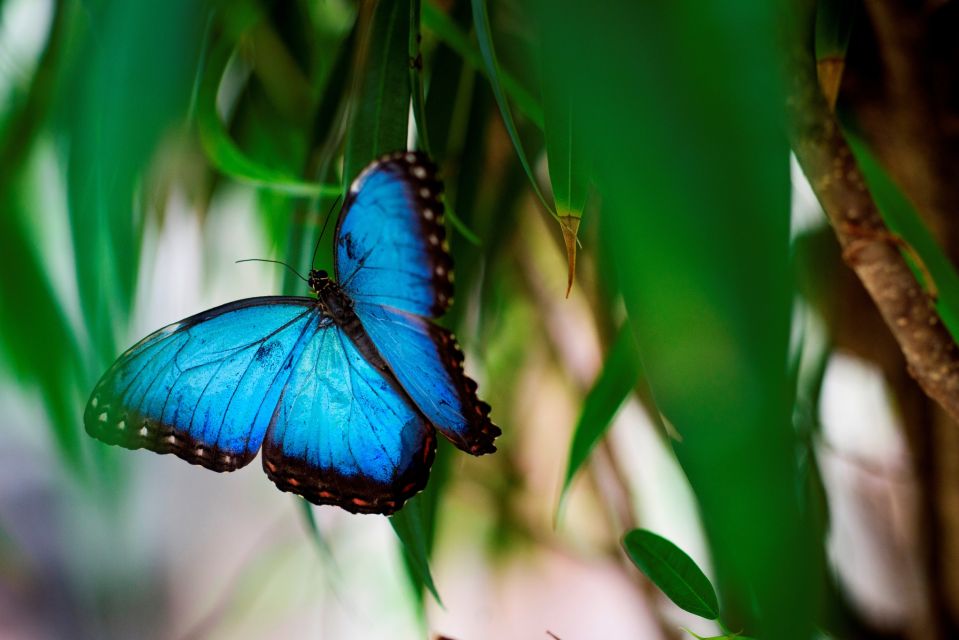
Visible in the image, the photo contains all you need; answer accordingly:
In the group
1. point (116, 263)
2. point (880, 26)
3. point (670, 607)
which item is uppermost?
point (880, 26)

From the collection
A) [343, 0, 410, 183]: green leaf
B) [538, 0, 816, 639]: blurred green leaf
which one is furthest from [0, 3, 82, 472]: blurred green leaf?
[538, 0, 816, 639]: blurred green leaf

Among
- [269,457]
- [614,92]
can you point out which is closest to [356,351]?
[269,457]

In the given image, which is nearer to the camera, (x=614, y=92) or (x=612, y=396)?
(x=614, y=92)

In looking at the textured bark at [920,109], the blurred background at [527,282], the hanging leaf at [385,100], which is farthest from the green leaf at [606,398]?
the textured bark at [920,109]

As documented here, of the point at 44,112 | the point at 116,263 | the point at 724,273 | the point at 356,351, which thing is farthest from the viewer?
the point at 44,112

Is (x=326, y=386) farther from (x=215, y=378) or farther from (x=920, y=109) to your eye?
(x=920, y=109)

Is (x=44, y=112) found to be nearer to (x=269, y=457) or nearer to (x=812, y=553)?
(x=269, y=457)

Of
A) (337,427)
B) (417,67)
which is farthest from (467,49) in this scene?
(337,427)
